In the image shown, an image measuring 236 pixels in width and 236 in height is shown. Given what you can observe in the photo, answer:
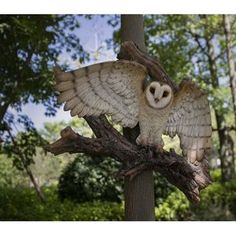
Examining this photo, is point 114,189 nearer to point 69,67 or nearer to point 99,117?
point 69,67

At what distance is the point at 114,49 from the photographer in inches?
219

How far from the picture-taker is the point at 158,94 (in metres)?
2.22

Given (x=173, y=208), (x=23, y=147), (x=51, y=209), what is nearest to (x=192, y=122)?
(x=173, y=208)

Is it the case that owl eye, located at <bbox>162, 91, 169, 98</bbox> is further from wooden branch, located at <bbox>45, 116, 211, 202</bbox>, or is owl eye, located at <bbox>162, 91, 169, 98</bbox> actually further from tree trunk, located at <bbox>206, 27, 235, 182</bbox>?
tree trunk, located at <bbox>206, 27, 235, 182</bbox>

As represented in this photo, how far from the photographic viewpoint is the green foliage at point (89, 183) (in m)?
4.97

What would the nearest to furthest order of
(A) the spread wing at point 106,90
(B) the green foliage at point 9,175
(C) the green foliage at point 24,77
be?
(A) the spread wing at point 106,90 < (C) the green foliage at point 24,77 < (B) the green foliage at point 9,175

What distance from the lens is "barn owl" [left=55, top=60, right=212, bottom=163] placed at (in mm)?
2162

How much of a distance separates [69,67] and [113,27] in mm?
773

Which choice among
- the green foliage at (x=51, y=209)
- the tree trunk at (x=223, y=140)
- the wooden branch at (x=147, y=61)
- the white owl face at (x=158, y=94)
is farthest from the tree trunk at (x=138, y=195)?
the tree trunk at (x=223, y=140)

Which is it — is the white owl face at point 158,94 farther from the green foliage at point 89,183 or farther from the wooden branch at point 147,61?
the green foliage at point 89,183

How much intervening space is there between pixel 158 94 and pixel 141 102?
10 cm

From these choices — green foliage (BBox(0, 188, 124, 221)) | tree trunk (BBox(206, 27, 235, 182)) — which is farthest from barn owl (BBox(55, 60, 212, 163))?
tree trunk (BBox(206, 27, 235, 182))

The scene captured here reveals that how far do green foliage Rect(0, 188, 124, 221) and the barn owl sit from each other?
2.56 metres
